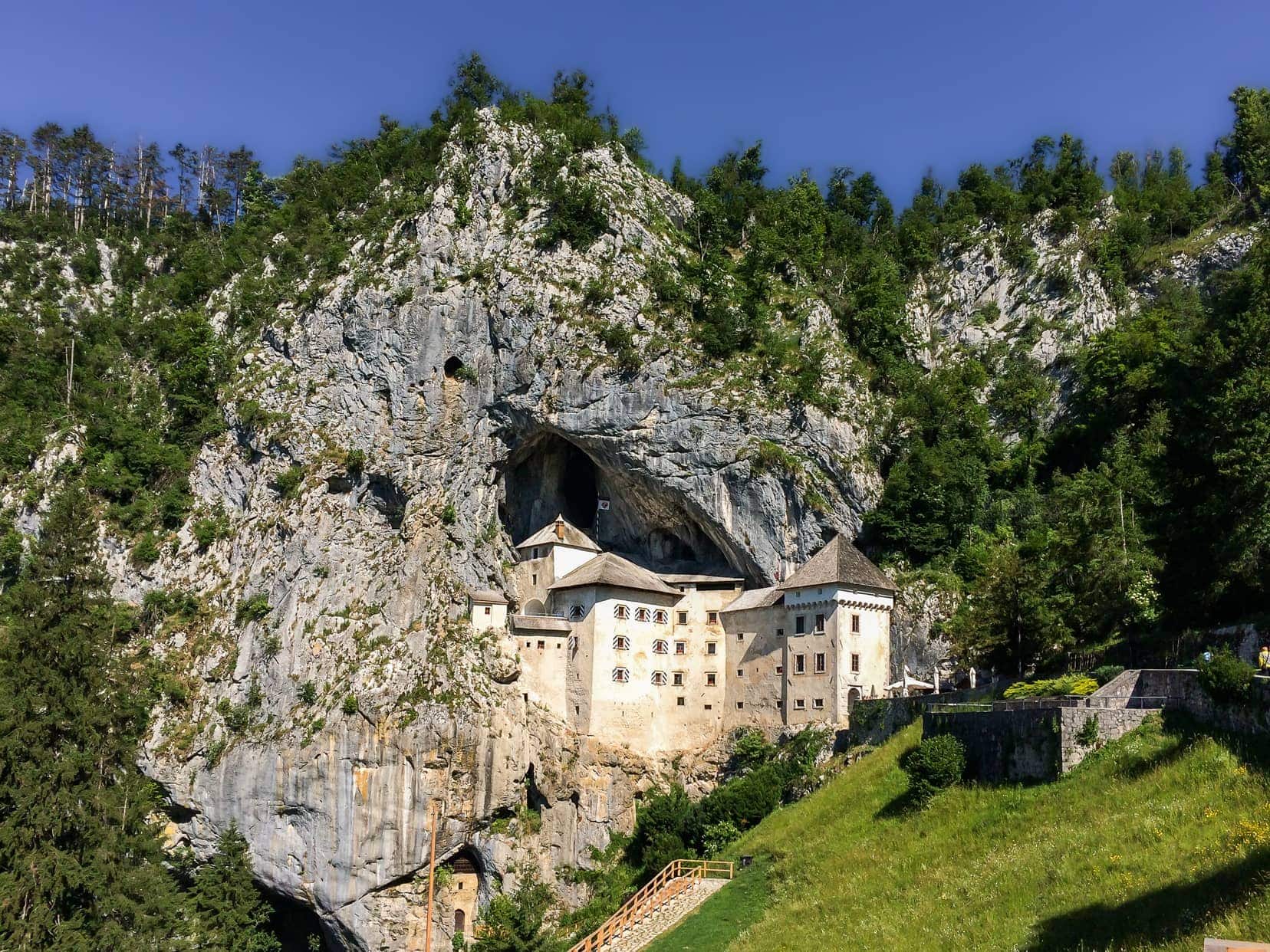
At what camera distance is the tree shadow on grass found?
20547 millimetres

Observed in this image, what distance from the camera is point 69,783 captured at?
4481 cm

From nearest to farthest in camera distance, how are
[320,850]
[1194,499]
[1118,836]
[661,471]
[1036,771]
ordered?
1. [1118,836]
2. [1036,771]
3. [1194,499]
4. [320,850]
5. [661,471]

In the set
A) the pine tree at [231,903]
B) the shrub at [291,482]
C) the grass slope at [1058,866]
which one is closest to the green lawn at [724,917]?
the grass slope at [1058,866]

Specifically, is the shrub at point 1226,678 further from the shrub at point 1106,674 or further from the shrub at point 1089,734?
the shrub at point 1106,674

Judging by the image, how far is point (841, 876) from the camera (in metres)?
33.0

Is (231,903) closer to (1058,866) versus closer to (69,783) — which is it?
(69,783)

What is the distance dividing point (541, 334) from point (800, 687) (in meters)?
23.4

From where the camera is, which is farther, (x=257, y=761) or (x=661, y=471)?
(x=661, y=471)

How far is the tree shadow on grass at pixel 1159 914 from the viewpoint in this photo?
809 inches

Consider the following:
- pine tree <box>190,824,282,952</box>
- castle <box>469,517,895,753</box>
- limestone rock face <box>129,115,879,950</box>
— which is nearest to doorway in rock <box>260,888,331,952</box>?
A: pine tree <box>190,824,282,952</box>

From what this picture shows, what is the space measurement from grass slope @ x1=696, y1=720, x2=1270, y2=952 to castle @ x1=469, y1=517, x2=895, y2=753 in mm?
18098

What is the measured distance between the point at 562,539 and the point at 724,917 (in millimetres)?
29294

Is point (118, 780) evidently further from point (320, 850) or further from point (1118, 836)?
point (1118, 836)

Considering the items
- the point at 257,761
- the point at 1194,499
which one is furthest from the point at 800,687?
the point at 257,761
